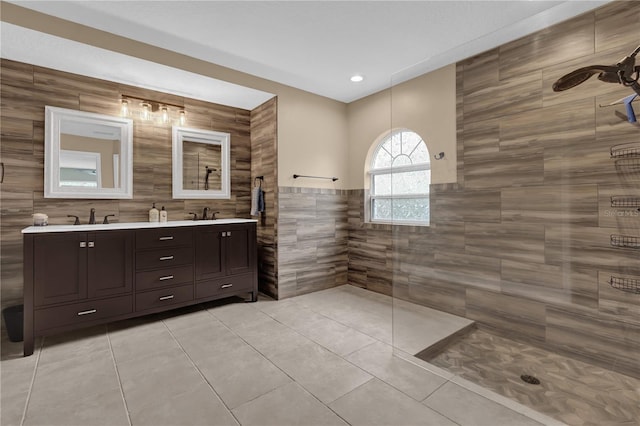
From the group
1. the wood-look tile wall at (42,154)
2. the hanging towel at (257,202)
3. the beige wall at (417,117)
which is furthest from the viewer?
the hanging towel at (257,202)

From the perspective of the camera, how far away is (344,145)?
442 centimetres

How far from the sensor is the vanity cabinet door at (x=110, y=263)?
260 centimetres

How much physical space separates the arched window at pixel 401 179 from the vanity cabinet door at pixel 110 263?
2691 mm

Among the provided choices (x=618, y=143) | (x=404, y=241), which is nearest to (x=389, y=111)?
(x=404, y=241)

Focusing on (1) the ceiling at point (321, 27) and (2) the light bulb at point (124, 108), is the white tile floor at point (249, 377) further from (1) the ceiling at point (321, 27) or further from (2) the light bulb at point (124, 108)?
(1) the ceiling at point (321, 27)

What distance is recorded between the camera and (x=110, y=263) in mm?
2680

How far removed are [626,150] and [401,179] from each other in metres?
1.82

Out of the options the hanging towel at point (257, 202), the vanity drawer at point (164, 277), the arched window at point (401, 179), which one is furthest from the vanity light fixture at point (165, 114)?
the arched window at point (401, 179)

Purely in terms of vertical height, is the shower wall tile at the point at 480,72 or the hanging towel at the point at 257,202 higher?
the shower wall tile at the point at 480,72

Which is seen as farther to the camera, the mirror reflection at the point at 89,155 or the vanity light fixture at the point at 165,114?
the vanity light fixture at the point at 165,114

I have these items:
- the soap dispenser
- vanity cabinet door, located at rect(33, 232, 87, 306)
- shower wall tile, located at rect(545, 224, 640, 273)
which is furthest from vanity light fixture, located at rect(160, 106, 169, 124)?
shower wall tile, located at rect(545, 224, 640, 273)

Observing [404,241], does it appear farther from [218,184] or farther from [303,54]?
[218,184]

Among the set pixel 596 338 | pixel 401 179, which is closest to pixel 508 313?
pixel 596 338

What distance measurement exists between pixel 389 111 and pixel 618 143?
235cm
